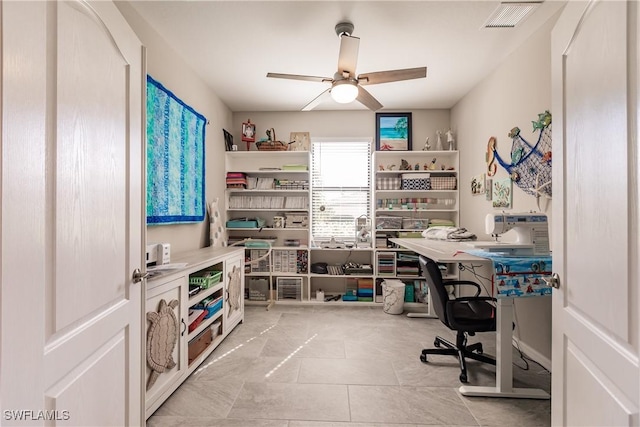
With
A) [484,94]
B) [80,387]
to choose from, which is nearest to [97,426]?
[80,387]

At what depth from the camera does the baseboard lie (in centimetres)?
226

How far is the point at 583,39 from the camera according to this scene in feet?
3.38

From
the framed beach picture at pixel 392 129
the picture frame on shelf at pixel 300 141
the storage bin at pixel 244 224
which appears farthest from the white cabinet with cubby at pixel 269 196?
the framed beach picture at pixel 392 129

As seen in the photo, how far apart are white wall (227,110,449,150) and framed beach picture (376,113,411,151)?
0.09m

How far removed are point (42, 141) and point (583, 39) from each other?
1746mm

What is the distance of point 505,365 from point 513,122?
7.02ft

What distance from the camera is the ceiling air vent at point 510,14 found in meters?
2.06

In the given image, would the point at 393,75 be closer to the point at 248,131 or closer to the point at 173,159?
the point at 173,159

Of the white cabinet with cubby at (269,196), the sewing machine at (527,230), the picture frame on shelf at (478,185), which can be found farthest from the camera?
the white cabinet with cubby at (269,196)

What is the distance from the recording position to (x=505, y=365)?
1.91 meters

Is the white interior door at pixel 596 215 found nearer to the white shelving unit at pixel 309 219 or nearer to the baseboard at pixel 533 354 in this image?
the baseboard at pixel 533 354

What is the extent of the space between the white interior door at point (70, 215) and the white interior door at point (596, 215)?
1.56 metres

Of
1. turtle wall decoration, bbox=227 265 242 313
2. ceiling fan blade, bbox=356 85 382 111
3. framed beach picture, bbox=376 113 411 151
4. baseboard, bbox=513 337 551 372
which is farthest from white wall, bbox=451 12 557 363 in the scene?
turtle wall decoration, bbox=227 265 242 313

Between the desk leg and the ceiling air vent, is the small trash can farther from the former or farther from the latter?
the ceiling air vent
